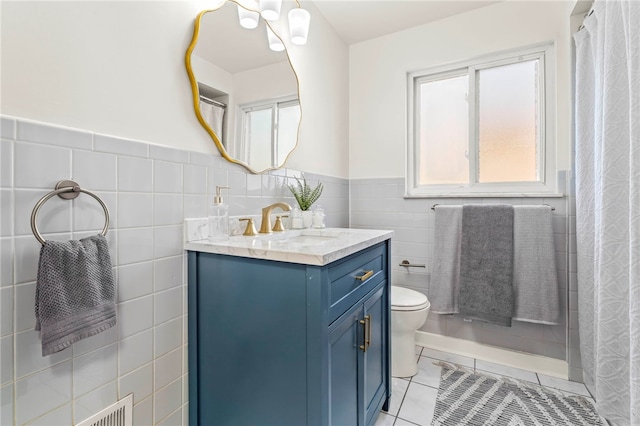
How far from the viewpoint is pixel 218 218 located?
4.06ft

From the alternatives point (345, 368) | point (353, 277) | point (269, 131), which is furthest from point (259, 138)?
point (345, 368)

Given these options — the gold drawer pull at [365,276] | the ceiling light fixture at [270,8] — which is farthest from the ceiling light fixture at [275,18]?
the gold drawer pull at [365,276]

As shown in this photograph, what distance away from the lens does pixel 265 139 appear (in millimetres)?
1557

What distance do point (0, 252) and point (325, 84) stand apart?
77.0 inches

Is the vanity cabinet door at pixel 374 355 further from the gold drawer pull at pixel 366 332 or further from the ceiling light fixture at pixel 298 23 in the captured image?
the ceiling light fixture at pixel 298 23

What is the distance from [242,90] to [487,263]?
180 centimetres

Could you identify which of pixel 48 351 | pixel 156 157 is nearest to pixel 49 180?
pixel 156 157

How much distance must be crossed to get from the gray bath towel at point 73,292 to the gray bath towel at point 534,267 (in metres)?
2.13

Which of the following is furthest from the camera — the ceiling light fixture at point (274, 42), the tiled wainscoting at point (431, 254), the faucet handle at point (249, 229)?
the tiled wainscoting at point (431, 254)

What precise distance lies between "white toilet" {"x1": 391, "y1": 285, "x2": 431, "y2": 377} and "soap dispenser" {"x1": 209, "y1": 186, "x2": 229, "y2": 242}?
3.55ft

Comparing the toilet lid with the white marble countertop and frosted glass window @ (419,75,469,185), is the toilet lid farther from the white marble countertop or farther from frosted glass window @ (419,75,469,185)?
frosted glass window @ (419,75,469,185)

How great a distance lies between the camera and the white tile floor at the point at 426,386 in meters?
1.50

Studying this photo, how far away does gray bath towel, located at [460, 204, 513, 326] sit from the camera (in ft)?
6.29

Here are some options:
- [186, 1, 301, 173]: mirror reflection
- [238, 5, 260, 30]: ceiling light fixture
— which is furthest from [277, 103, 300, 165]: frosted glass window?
[238, 5, 260, 30]: ceiling light fixture
